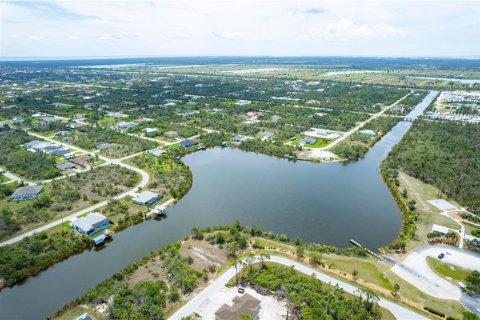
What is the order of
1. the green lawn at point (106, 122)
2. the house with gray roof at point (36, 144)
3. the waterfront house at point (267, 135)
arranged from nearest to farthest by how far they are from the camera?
the house with gray roof at point (36, 144) < the waterfront house at point (267, 135) < the green lawn at point (106, 122)

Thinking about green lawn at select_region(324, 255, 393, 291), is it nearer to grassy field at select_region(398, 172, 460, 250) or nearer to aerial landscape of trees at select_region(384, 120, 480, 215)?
grassy field at select_region(398, 172, 460, 250)

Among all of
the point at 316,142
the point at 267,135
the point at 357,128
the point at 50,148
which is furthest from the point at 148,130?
the point at 357,128

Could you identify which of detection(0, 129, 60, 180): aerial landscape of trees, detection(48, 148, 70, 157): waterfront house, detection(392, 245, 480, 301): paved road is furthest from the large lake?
detection(48, 148, 70, 157): waterfront house

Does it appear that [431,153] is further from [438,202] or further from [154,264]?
[154,264]

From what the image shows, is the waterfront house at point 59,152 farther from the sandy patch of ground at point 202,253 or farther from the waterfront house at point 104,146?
the sandy patch of ground at point 202,253

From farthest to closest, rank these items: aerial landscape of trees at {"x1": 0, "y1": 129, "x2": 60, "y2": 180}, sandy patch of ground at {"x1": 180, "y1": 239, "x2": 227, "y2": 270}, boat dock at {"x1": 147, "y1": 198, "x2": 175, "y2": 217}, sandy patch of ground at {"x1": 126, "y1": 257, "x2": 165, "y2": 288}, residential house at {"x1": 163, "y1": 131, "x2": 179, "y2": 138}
Answer: 1. residential house at {"x1": 163, "y1": 131, "x2": 179, "y2": 138}
2. aerial landscape of trees at {"x1": 0, "y1": 129, "x2": 60, "y2": 180}
3. boat dock at {"x1": 147, "y1": 198, "x2": 175, "y2": 217}
4. sandy patch of ground at {"x1": 180, "y1": 239, "x2": 227, "y2": 270}
5. sandy patch of ground at {"x1": 126, "y1": 257, "x2": 165, "y2": 288}

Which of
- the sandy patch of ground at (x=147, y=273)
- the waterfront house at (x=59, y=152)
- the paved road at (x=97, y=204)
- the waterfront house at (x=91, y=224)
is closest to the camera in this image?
the sandy patch of ground at (x=147, y=273)

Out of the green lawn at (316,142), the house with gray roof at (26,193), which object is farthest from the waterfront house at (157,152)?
the green lawn at (316,142)
